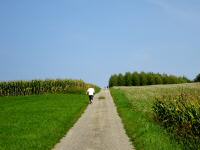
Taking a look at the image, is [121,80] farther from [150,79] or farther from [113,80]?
[150,79]

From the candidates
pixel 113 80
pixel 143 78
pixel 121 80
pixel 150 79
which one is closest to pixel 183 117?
pixel 150 79

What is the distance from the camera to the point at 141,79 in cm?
17500

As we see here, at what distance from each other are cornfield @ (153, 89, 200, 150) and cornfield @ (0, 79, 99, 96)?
54156 mm

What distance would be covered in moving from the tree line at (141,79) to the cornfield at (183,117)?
138 m

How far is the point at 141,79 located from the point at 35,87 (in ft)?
305

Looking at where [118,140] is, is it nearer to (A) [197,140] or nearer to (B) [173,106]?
(A) [197,140]

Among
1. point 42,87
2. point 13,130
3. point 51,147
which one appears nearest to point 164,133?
point 51,147

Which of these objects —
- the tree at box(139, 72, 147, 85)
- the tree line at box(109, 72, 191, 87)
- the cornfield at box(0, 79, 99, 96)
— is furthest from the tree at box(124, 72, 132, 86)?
the cornfield at box(0, 79, 99, 96)

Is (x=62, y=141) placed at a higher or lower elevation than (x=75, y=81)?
lower

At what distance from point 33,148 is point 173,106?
1176 centimetres

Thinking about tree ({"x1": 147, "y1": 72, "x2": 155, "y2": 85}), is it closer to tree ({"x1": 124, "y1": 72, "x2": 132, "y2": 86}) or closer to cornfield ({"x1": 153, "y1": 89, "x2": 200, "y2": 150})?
tree ({"x1": 124, "y1": 72, "x2": 132, "y2": 86})

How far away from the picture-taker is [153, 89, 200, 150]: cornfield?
2115 cm

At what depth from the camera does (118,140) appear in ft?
73.9

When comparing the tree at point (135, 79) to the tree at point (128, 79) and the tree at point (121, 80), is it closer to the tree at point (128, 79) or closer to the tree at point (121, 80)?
the tree at point (128, 79)
